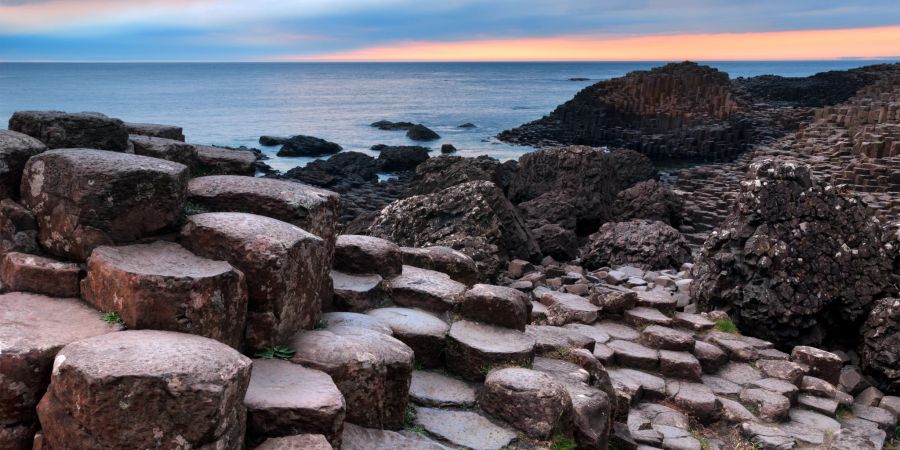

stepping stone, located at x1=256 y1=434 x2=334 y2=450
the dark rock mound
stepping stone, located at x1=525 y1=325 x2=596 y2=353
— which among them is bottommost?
the dark rock mound

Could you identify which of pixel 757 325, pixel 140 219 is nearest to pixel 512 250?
pixel 757 325

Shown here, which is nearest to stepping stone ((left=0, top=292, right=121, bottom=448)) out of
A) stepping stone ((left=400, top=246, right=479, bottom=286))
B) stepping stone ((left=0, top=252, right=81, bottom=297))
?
stepping stone ((left=0, top=252, right=81, bottom=297))

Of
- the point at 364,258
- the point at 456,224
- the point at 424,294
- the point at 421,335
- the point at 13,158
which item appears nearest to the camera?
the point at 13,158

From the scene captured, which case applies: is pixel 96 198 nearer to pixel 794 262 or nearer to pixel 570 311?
pixel 570 311

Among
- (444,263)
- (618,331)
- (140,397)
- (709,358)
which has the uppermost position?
(140,397)

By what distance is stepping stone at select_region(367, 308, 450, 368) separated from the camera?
5.59 metres

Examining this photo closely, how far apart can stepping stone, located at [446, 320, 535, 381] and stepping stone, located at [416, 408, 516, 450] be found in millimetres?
486

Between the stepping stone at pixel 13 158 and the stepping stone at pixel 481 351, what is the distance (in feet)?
10.8

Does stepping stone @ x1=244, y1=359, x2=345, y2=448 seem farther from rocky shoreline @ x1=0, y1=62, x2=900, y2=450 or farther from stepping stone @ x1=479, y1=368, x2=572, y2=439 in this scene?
stepping stone @ x1=479, y1=368, x2=572, y2=439

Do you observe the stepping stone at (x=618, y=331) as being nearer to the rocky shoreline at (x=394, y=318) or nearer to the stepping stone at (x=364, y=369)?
the rocky shoreline at (x=394, y=318)

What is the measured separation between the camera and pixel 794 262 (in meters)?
9.09

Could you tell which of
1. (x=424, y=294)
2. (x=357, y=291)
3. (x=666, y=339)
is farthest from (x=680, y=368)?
(x=357, y=291)

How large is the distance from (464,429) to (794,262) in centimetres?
617

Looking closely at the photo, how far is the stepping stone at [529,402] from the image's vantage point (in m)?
4.82
